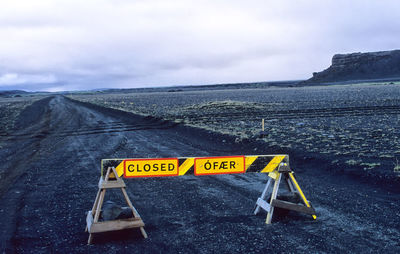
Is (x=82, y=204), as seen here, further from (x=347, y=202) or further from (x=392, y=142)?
(x=392, y=142)

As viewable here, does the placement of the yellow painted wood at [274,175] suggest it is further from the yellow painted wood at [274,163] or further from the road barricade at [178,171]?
the yellow painted wood at [274,163]

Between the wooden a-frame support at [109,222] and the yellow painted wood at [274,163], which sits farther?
the yellow painted wood at [274,163]

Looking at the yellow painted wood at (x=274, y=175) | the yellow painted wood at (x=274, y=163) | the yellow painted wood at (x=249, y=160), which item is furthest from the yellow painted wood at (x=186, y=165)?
the yellow painted wood at (x=274, y=175)

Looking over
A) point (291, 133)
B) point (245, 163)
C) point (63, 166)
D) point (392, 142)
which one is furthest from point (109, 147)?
point (392, 142)

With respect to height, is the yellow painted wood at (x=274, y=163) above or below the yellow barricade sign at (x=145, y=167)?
below

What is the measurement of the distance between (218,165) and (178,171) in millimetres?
701

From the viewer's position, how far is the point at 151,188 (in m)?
8.38

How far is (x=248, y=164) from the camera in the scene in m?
6.32

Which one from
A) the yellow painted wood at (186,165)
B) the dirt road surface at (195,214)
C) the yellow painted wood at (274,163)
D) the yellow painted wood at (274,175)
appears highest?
the yellow painted wood at (186,165)

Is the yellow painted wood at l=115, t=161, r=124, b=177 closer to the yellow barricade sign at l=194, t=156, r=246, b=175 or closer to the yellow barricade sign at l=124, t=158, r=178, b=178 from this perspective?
the yellow barricade sign at l=124, t=158, r=178, b=178

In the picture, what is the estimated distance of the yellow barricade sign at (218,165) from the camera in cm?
610

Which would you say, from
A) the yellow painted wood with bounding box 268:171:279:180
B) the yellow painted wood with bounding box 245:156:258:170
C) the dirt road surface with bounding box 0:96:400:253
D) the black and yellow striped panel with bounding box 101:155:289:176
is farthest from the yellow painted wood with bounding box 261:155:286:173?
the dirt road surface with bounding box 0:96:400:253

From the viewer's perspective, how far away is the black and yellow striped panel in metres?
5.84

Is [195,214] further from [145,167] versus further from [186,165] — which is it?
[145,167]
